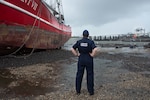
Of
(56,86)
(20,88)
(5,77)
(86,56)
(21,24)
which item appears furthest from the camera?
(21,24)

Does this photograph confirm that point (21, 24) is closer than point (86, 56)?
No

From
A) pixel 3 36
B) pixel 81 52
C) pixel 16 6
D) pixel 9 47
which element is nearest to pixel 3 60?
pixel 9 47

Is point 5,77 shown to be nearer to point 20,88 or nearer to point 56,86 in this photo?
point 20,88

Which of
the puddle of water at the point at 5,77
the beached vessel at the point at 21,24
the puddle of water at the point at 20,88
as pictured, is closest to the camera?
the puddle of water at the point at 20,88

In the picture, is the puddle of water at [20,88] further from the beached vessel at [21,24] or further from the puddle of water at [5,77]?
the beached vessel at [21,24]

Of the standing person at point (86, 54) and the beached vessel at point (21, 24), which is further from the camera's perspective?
the beached vessel at point (21, 24)

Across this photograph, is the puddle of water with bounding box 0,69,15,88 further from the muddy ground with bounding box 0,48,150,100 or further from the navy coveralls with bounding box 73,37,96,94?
the navy coveralls with bounding box 73,37,96,94

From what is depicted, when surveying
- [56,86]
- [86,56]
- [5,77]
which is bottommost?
[56,86]

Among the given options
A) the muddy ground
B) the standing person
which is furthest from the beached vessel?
the standing person

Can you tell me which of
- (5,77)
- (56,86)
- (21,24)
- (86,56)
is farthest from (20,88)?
(21,24)

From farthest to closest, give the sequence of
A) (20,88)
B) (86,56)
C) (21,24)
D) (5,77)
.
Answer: (21,24), (5,77), (20,88), (86,56)

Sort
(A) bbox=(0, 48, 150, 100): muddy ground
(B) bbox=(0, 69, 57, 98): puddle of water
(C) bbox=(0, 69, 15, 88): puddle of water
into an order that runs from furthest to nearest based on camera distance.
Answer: (C) bbox=(0, 69, 15, 88): puddle of water, (B) bbox=(0, 69, 57, 98): puddle of water, (A) bbox=(0, 48, 150, 100): muddy ground

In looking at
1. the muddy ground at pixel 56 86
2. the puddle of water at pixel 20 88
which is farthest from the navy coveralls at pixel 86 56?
the puddle of water at pixel 20 88

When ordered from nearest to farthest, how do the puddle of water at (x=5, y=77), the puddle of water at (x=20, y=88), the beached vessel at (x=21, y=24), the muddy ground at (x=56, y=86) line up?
1. the muddy ground at (x=56, y=86)
2. the puddle of water at (x=20, y=88)
3. the puddle of water at (x=5, y=77)
4. the beached vessel at (x=21, y=24)
